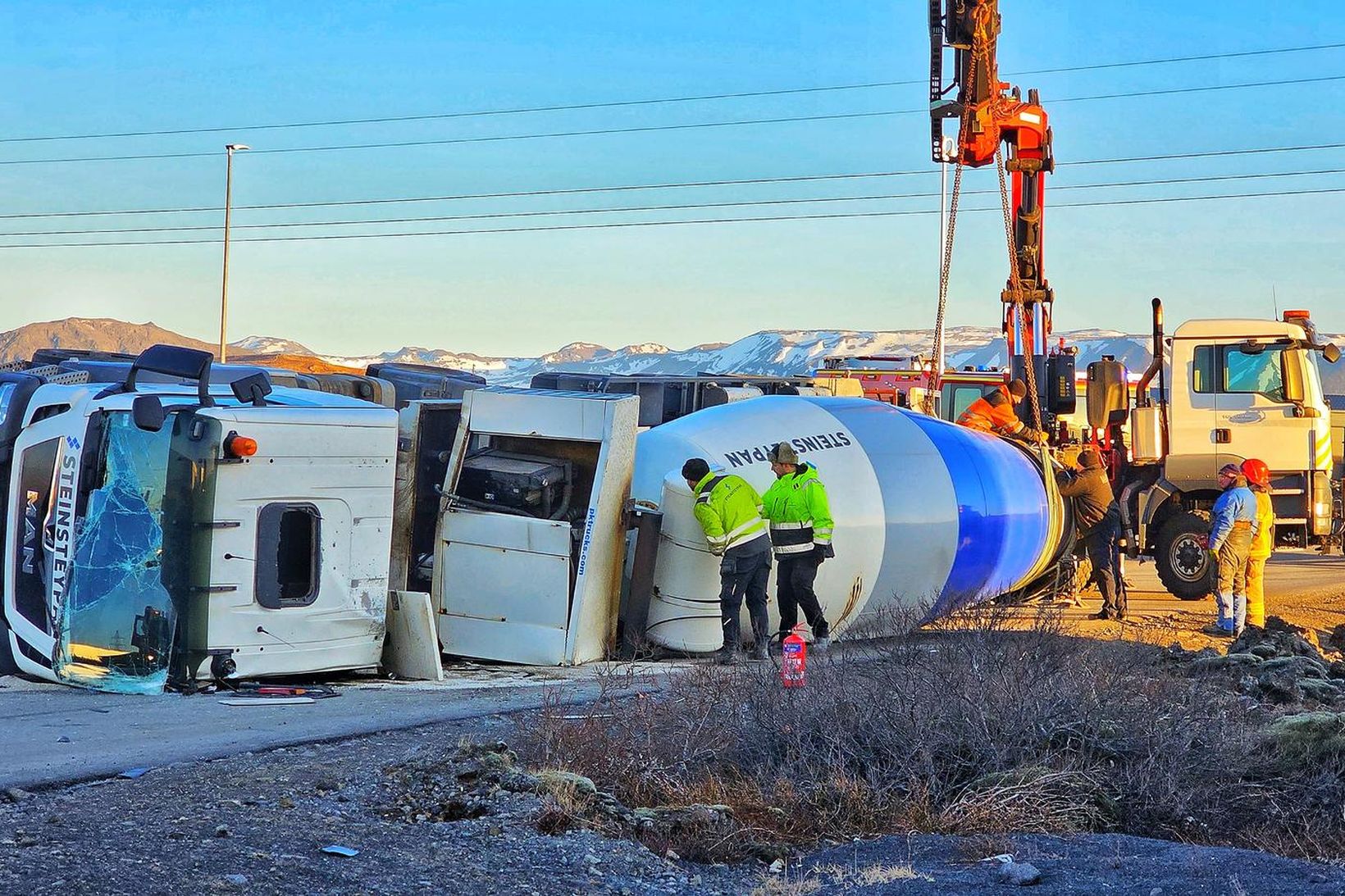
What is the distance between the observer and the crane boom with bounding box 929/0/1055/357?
18.5 metres

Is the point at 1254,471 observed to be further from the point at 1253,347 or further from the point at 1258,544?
the point at 1253,347

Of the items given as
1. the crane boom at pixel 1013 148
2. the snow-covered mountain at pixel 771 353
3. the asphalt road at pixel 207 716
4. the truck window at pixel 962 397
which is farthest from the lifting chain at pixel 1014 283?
the snow-covered mountain at pixel 771 353

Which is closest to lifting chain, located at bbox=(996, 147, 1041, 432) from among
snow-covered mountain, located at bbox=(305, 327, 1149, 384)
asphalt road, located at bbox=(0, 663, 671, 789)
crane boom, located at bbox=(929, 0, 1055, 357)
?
crane boom, located at bbox=(929, 0, 1055, 357)

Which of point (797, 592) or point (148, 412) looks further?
point (797, 592)

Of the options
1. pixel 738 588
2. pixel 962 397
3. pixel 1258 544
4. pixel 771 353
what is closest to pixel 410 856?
pixel 738 588

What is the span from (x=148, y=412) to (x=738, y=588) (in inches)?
162

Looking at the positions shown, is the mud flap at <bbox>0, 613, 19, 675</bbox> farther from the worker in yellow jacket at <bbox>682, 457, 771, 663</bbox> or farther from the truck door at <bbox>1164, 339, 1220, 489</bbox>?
the truck door at <bbox>1164, 339, 1220, 489</bbox>

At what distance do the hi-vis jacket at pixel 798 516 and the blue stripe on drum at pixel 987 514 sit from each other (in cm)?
133

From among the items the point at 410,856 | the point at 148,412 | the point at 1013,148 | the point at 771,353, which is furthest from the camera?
the point at 771,353

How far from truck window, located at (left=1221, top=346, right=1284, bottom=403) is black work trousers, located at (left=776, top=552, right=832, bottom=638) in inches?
312

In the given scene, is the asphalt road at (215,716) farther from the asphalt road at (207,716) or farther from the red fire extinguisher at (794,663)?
the red fire extinguisher at (794,663)

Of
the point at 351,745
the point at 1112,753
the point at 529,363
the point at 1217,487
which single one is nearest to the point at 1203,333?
the point at 1217,487

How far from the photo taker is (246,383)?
935 centimetres

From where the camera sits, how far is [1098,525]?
15.5 m
